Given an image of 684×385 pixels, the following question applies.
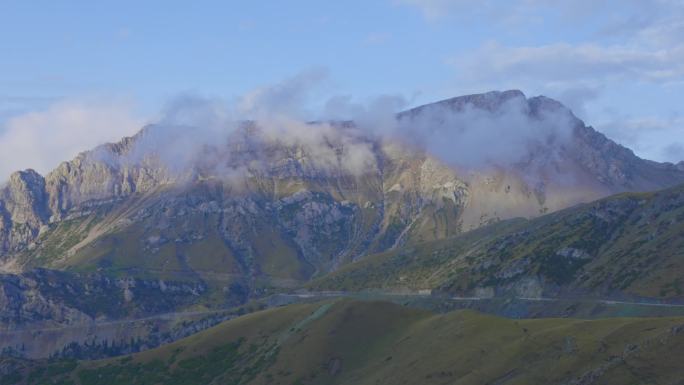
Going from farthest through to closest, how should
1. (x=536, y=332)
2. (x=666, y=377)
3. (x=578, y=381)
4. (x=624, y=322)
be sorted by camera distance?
(x=536, y=332)
(x=624, y=322)
(x=578, y=381)
(x=666, y=377)

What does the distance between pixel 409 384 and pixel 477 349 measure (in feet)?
54.6

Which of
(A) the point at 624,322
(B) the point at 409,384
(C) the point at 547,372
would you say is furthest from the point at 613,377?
(B) the point at 409,384

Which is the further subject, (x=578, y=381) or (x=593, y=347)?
(x=593, y=347)

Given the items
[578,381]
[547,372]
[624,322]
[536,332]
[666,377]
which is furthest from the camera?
[536,332]

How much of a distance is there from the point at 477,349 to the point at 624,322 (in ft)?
111

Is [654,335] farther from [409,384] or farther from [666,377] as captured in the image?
[409,384]

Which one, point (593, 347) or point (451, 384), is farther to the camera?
point (451, 384)

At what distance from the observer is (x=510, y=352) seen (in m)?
184

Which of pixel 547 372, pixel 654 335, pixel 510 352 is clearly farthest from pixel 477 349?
pixel 654 335

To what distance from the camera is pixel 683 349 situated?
152 meters

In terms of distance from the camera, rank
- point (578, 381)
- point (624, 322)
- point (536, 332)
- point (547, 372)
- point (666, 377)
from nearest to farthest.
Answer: point (666, 377), point (578, 381), point (547, 372), point (624, 322), point (536, 332)

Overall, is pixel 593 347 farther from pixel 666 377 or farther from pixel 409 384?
pixel 409 384

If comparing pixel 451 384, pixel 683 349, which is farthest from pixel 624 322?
pixel 451 384

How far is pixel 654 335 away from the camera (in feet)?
528
